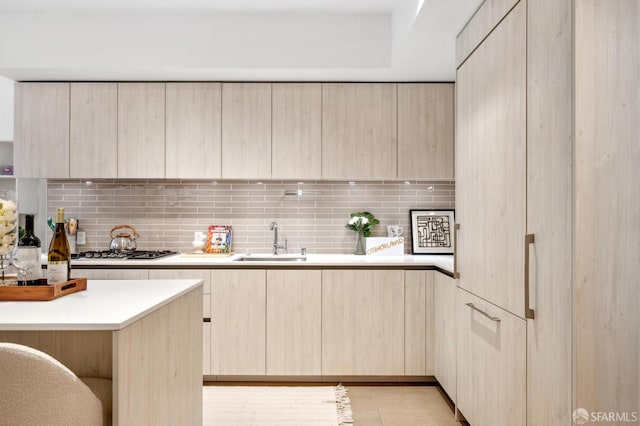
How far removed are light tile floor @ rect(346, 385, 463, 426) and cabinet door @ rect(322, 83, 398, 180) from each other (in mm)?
1616

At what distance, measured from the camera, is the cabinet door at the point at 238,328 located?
3.23 metres

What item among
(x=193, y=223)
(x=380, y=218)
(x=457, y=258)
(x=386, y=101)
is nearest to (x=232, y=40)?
(x=386, y=101)

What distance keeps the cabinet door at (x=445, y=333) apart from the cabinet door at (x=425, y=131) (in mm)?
882

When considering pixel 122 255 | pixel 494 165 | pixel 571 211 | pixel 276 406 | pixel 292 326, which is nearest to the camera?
pixel 571 211

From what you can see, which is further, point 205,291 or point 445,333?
point 205,291

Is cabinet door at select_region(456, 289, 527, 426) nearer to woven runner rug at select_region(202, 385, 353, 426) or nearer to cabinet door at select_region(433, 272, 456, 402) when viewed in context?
cabinet door at select_region(433, 272, 456, 402)

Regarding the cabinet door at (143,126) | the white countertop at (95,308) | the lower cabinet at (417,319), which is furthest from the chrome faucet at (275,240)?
the white countertop at (95,308)

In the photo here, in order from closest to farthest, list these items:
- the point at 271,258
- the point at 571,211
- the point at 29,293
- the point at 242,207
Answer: the point at 571,211
the point at 29,293
the point at 271,258
the point at 242,207

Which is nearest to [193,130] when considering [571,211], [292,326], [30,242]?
[292,326]

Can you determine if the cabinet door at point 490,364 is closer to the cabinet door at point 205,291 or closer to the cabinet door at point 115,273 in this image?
the cabinet door at point 205,291

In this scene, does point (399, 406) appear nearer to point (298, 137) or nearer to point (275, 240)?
point (275, 240)

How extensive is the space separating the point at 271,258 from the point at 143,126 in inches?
57.9

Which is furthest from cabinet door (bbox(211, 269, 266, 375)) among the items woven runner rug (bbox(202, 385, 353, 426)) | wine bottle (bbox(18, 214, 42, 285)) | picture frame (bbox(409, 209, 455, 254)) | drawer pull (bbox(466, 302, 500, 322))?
wine bottle (bbox(18, 214, 42, 285))

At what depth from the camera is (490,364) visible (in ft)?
6.84
